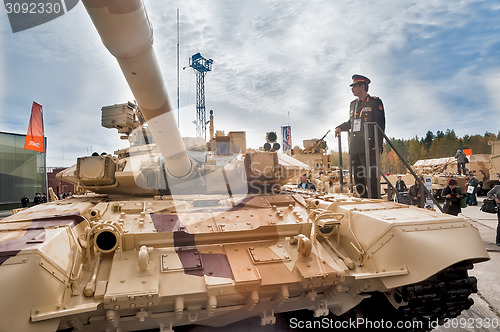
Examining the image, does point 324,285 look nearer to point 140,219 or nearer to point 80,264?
point 140,219

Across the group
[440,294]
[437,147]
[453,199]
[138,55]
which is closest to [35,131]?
[138,55]

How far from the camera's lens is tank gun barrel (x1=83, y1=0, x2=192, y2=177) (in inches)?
93.7

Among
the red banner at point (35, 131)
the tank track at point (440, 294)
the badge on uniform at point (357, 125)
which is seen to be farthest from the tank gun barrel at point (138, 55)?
the red banner at point (35, 131)

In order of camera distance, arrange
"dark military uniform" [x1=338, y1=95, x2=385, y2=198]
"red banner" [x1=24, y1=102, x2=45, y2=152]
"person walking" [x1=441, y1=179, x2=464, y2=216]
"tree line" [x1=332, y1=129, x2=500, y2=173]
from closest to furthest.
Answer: "dark military uniform" [x1=338, y1=95, x2=385, y2=198] → "person walking" [x1=441, y1=179, x2=464, y2=216] → "red banner" [x1=24, y1=102, x2=45, y2=152] → "tree line" [x1=332, y1=129, x2=500, y2=173]

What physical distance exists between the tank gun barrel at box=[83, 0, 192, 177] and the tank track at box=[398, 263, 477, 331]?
131 inches

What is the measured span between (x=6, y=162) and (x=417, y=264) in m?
25.9

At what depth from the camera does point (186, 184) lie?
18.3 ft

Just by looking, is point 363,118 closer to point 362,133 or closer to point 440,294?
point 362,133

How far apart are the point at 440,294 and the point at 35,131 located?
1166 centimetres

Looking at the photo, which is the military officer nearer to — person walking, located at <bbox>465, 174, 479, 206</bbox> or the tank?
the tank

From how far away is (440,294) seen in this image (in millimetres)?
3787

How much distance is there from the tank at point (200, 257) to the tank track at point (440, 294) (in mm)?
13

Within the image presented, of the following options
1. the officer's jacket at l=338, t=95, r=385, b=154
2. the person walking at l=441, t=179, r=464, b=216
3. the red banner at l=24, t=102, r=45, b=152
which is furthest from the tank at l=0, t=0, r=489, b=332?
the red banner at l=24, t=102, r=45, b=152

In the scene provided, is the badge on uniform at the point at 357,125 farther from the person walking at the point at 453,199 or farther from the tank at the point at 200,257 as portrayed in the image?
the person walking at the point at 453,199
